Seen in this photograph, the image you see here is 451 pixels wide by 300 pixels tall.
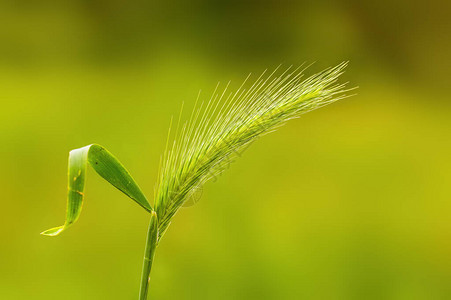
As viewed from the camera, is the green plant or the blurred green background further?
the blurred green background

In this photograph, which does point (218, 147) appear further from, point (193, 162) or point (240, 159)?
point (240, 159)

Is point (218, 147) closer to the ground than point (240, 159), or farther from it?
closer to the ground

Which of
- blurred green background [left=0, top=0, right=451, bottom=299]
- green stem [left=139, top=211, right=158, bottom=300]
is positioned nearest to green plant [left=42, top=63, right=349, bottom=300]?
green stem [left=139, top=211, right=158, bottom=300]

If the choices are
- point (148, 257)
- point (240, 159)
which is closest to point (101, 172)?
point (148, 257)

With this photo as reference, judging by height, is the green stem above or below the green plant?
below

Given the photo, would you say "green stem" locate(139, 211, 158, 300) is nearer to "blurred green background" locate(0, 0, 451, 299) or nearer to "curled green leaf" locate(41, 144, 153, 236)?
"curled green leaf" locate(41, 144, 153, 236)

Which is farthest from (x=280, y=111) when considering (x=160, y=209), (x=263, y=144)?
(x=263, y=144)
